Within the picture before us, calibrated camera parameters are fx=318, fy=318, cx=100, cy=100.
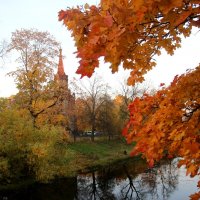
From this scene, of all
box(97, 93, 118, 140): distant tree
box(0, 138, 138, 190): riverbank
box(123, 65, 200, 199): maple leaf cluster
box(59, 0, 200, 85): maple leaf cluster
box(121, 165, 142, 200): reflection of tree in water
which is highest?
box(97, 93, 118, 140): distant tree

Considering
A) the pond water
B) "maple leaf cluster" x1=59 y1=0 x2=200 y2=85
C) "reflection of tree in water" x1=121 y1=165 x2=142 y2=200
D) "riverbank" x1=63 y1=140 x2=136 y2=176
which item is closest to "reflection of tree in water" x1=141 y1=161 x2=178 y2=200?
the pond water

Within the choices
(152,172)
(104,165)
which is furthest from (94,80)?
(152,172)

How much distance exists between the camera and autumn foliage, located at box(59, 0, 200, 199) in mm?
3424

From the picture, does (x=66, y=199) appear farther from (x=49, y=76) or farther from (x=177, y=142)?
(x=177, y=142)

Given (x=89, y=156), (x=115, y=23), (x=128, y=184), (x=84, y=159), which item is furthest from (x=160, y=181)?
(x=115, y=23)

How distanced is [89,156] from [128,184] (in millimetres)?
12612

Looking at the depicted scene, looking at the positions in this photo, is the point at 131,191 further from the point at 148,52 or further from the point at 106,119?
the point at 106,119

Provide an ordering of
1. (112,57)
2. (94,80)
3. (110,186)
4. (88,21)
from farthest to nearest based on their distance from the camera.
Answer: (94,80) → (110,186) → (88,21) → (112,57)

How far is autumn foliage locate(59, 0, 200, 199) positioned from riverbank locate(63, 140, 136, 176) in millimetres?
21695

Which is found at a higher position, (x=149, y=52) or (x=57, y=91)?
(x=57, y=91)

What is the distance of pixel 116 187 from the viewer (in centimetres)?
2519

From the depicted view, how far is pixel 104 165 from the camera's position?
114 ft

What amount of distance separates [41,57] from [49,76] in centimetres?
195

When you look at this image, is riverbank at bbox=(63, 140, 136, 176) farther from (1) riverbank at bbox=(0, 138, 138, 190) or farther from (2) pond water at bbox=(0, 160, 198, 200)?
(2) pond water at bbox=(0, 160, 198, 200)
